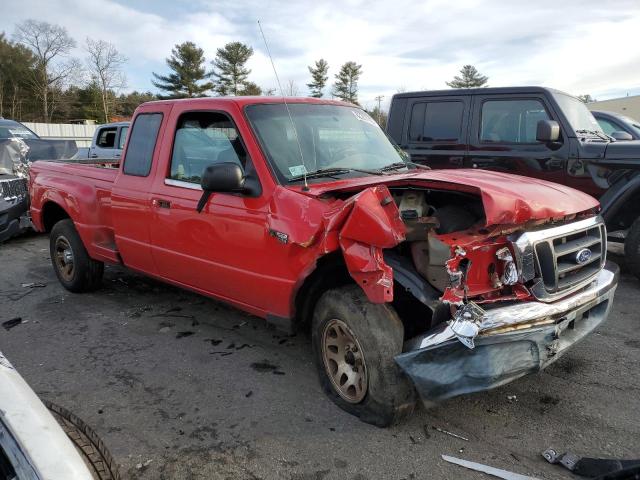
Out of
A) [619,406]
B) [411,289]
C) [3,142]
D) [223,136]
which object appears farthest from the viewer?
[3,142]

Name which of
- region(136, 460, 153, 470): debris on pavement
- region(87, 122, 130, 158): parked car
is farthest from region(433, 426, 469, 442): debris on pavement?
region(87, 122, 130, 158): parked car

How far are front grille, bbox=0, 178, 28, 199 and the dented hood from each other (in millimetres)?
6407

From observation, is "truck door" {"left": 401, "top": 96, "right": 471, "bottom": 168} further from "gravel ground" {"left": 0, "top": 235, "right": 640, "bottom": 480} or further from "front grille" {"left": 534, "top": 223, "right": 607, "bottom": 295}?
"front grille" {"left": 534, "top": 223, "right": 607, "bottom": 295}

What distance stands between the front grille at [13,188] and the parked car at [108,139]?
396cm

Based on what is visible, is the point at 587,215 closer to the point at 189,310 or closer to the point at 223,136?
the point at 223,136

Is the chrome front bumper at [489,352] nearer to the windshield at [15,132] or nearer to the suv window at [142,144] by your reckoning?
the suv window at [142,144]

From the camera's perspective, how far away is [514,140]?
6.02 m

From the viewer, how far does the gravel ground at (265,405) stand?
104 inches

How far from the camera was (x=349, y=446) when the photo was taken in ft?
9.02

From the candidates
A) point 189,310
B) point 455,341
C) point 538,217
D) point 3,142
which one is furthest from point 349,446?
point 3,142

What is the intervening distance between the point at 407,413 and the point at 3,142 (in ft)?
27.0

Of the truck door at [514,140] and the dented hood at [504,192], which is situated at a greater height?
the truck door at [514,140]

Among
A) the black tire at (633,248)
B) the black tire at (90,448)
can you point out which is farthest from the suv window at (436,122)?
the black tire at (90,448)

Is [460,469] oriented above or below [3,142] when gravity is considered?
below
